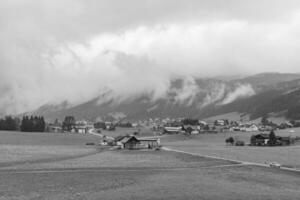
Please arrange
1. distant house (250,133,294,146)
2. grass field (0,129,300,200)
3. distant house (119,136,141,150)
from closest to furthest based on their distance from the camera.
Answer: grass field (0,129,300,200) < distant house (119,136,141,150) < distant house (250,133,294,146)

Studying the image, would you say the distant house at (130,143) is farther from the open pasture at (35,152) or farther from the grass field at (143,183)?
the grass field at (143,183)

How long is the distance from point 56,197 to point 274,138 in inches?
5695

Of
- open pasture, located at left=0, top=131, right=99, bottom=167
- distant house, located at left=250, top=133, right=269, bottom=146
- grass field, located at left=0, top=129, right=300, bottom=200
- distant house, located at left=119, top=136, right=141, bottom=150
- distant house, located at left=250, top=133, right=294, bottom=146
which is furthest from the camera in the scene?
distant house, located at left=250, top=133, right=269, bottom=146

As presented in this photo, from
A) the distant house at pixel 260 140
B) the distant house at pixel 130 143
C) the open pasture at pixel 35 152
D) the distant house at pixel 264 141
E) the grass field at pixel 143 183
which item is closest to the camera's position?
the grass field at pixel 143 183

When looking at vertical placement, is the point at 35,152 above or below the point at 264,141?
below

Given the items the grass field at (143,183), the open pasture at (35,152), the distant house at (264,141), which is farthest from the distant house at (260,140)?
the grass field at (143,183)

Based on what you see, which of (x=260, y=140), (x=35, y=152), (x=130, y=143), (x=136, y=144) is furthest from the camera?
(x=260, y=140)

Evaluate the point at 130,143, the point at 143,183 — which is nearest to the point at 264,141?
the point at 130,143

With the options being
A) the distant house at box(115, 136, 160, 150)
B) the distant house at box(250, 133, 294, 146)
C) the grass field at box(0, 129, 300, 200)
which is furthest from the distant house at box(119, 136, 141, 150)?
the grass field at box(0, 129, 300, 200)

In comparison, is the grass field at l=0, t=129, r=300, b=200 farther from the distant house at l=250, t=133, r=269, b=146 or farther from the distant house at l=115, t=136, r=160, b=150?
the distant house at l=250, t=133, r=269, b=146

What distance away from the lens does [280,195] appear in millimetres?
44750

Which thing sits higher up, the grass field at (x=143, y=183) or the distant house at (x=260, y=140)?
the distant house at (x=260, y=140)

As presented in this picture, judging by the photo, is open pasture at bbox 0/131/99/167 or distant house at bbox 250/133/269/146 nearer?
open pasture at bbox 0/131/99/167

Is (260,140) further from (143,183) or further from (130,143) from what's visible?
(143,183)
